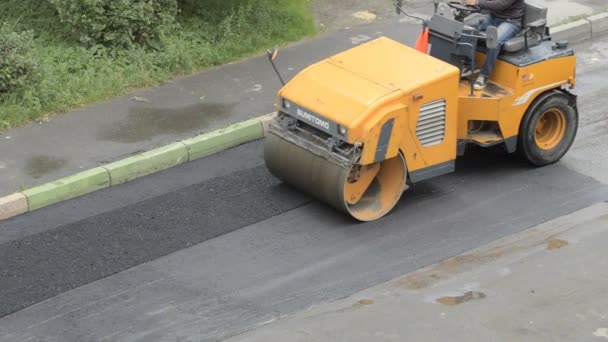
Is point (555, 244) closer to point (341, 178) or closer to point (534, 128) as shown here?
point (534, 128)

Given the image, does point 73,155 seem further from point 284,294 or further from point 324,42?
point 324,42

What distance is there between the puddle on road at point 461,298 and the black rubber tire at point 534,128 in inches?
88.7

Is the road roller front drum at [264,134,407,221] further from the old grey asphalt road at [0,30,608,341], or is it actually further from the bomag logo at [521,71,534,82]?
the bomag logo at [521,71,534,82]

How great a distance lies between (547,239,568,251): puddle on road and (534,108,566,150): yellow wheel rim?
1468 millimetres

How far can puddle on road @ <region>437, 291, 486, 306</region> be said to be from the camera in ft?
27.2

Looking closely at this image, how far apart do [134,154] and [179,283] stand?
7.28 feet

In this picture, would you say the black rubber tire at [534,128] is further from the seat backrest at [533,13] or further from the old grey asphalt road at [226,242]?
the seat backrest at [533,13]

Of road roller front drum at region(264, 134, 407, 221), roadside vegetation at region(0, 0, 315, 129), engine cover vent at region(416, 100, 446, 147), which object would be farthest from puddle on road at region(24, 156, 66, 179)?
engine cover vent at region(416, 100, 446, 147)

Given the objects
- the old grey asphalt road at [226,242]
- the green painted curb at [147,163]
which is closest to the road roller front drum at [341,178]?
the old grey asphalt road at [226,242]

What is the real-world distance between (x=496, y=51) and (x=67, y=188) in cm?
396

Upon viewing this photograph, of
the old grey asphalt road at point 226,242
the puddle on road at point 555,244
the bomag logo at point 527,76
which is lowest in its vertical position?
the puddle on road at point 555,244

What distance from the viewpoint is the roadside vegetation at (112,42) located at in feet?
36.4

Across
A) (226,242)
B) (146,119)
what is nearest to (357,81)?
(226,242)

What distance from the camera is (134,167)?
10.1 metres
